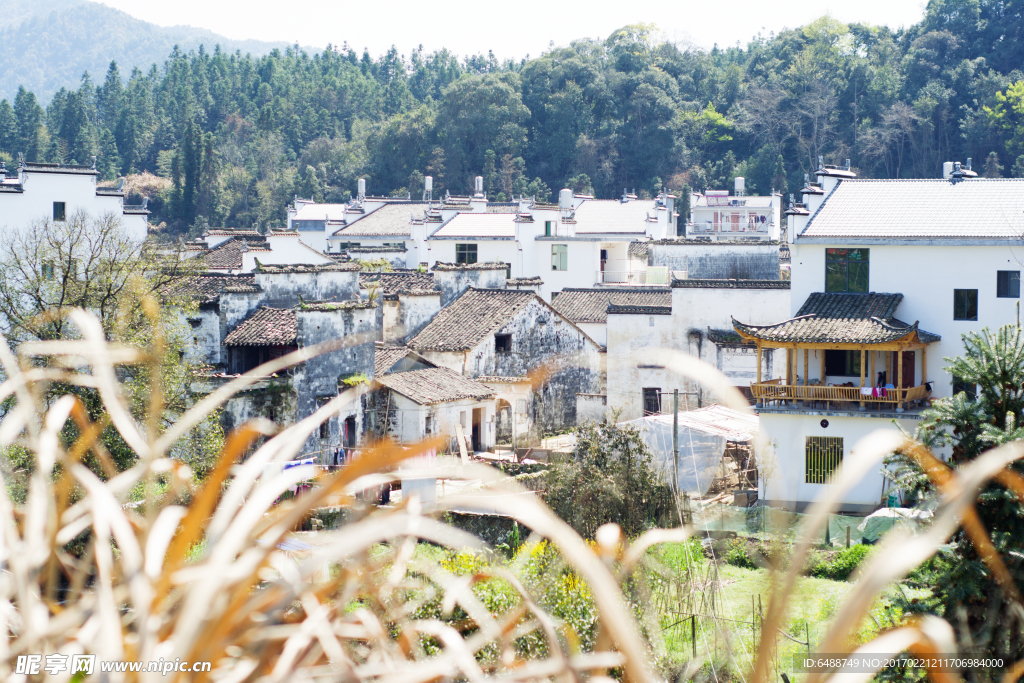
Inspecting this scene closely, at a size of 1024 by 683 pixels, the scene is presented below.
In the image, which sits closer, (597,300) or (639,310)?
(639,310)

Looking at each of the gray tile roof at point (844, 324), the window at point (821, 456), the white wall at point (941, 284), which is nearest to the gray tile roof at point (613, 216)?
the white wall at point (941, 284)

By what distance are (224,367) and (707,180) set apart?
5274 centimetres

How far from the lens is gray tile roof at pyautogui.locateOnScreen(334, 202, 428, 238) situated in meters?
47.6

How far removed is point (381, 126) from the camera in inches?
3388

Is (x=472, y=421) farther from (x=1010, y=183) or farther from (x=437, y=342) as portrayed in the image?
(x=1010, y=183)

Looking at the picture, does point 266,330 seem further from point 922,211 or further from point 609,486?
point 922,211

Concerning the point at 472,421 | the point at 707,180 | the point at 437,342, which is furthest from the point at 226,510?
the point at 707,180

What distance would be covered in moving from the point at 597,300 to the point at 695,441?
14432 millimetres

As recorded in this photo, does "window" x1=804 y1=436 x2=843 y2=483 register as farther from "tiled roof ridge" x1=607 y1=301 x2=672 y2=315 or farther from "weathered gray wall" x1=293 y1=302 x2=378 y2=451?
"weathered gray wall" x1=293 y1=302 x2=378 y2=451

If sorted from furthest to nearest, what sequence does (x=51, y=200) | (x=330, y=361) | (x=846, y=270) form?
(x=51, y=200)
(x=330, y=361)
(x=846, y=270)

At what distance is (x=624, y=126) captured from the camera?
248 feet

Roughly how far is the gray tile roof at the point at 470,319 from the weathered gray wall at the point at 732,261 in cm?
542

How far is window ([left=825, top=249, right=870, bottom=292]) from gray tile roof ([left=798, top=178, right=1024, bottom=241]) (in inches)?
13.6

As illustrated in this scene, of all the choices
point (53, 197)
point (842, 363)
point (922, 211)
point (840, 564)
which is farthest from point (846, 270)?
point (53, 197)
